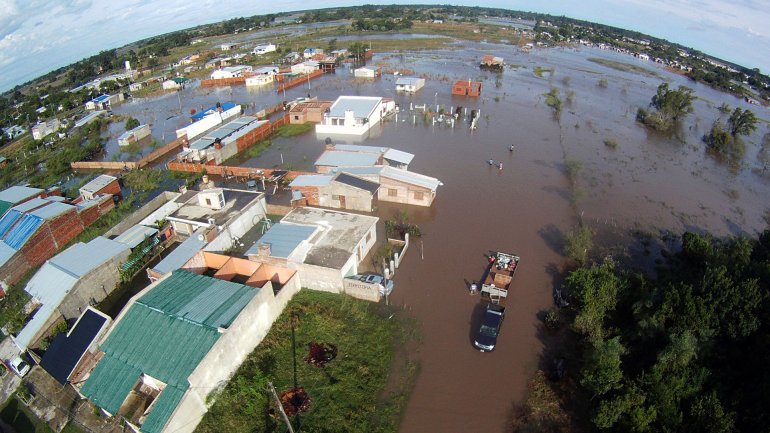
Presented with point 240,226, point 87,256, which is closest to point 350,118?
point 240,226

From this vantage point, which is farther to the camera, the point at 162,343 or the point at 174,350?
the point at 162,343

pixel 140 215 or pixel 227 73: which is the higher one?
pixel 227 73

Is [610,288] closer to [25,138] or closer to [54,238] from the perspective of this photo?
[54,238]

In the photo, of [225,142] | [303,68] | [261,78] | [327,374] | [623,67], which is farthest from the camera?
[623,67]

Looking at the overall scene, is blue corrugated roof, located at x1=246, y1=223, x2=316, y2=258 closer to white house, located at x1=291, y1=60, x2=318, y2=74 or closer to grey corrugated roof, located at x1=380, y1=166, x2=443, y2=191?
grey corrugated roof, located at x1=380, y1=166, x2=443, y2=191

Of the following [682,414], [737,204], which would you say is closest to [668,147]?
[737,204]

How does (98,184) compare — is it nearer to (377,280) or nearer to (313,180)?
(313,180)

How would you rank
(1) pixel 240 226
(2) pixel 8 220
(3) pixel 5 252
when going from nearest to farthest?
(3) pixel 5 252
(2) pixel 8 220
(1) pixel 240 226
